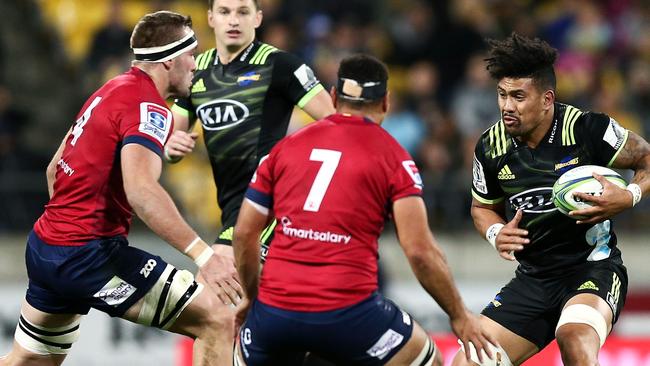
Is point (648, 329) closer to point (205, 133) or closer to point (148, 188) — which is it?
point (205, 133)

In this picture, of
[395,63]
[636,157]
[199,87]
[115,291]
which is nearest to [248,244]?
[115,291]

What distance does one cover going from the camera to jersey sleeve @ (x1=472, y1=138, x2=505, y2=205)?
7613 millimetres

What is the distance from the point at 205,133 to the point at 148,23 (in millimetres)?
1254

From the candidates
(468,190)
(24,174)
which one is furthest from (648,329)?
(24,174)

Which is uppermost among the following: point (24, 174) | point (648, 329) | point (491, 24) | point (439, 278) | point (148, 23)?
point (148, 23)

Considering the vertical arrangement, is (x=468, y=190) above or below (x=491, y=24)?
below

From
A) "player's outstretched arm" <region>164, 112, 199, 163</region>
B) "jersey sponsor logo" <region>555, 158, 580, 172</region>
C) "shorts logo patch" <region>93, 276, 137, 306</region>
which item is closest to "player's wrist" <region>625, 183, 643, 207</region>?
"jersey sponsor logo" <region>555, 158, 580, 172</region>

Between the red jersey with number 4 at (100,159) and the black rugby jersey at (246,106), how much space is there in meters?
1.20

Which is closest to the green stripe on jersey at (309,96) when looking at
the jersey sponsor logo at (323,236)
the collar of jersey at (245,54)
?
the collar of jersey at (245,54)

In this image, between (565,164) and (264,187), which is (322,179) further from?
(565,164)

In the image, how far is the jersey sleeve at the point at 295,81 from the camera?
27.0 feet

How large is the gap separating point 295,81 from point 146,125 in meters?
1.67

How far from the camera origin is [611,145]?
726 cm

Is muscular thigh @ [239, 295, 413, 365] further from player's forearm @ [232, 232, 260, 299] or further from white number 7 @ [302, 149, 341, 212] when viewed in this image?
white number 7 @ [302, 149, 341, 212]
